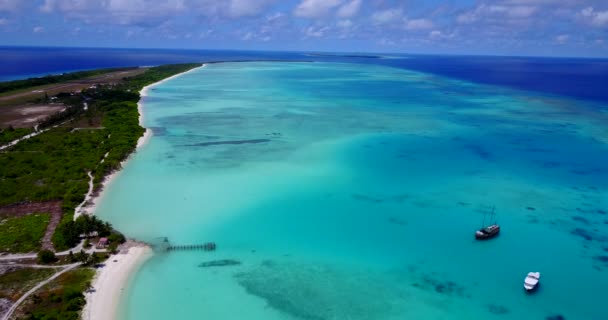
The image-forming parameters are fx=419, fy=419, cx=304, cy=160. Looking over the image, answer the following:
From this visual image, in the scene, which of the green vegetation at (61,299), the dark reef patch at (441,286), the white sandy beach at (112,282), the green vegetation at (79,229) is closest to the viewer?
the green vegetation at (61,299)

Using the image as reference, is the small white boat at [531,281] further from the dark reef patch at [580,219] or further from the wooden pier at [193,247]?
the wooden pier at [193,247]

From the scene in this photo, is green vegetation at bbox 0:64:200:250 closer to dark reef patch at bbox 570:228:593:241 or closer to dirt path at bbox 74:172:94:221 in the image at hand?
dirt path at bbox 74:172:94:221

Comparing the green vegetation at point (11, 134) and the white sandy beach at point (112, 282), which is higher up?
the green vegetation at point (11, 134)

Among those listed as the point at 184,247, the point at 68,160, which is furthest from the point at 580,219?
the point at 68,160

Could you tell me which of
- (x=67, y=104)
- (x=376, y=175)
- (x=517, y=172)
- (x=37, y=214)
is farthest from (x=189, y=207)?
(x=67, y=104)

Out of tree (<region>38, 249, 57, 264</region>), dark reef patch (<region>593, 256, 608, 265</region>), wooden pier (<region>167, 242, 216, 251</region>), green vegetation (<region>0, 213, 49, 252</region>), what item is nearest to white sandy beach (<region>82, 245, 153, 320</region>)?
wooden pier (<region>167, 242, 216, 251</region>)

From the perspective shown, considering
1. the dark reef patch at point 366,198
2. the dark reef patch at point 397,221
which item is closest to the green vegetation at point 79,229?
the dark reef patch at point 366,198
